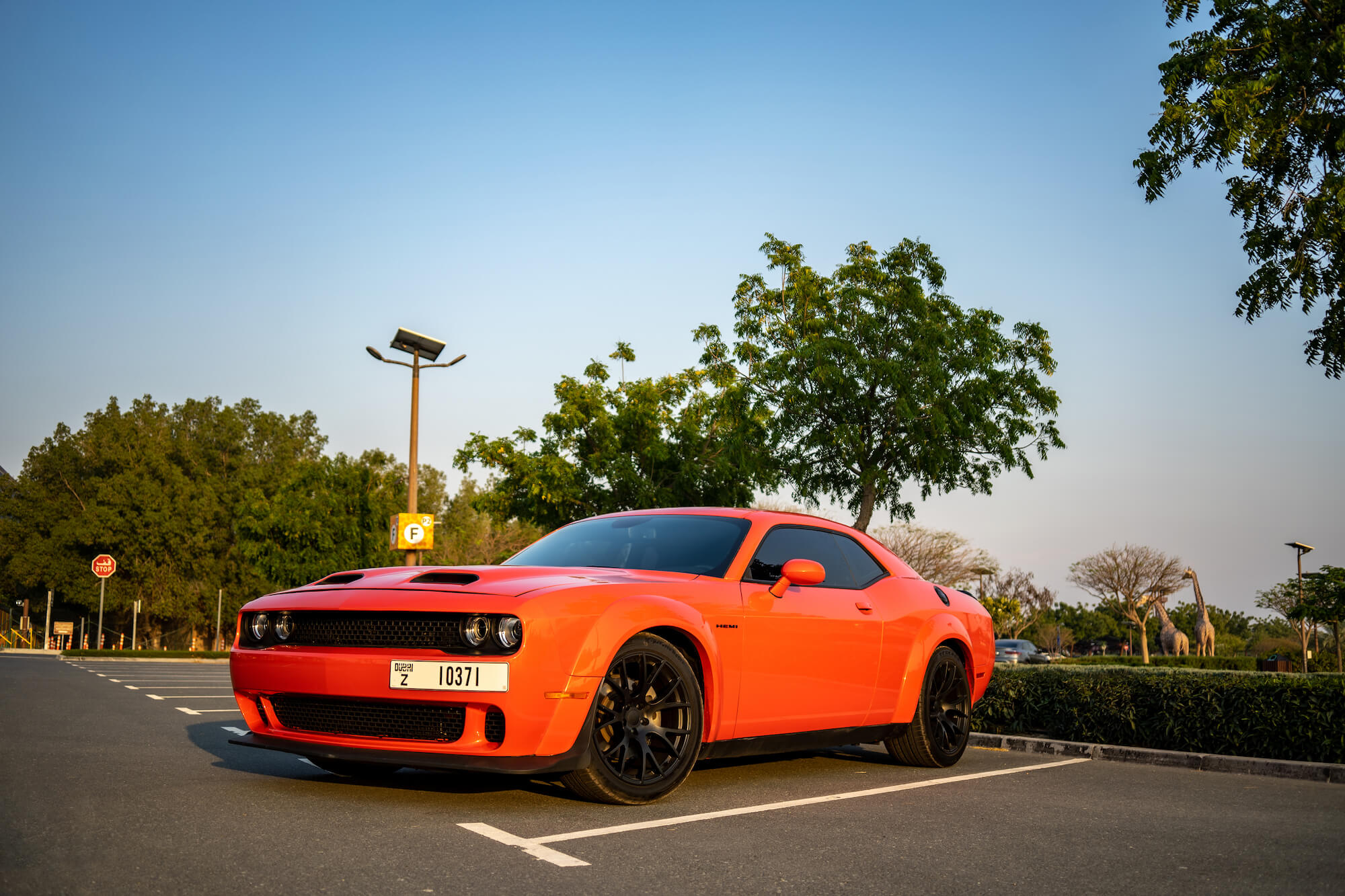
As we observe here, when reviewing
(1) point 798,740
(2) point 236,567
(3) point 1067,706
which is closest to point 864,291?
(3) point 1067,706

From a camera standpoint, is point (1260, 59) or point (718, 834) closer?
point (718, 834)

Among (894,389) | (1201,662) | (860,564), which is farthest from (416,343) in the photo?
(1201,662)

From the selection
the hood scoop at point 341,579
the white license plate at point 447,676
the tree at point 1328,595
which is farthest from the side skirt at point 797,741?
the tree at point 1328,595

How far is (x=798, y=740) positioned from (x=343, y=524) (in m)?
46.1

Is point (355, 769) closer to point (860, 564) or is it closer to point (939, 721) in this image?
point (860, 564)

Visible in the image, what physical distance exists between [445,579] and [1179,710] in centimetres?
601

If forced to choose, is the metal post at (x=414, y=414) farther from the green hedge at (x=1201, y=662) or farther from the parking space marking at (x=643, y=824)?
the green hedge at (x=1201, y=662)

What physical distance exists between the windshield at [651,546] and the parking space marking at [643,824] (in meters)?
1.24

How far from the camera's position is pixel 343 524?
49.6 meters

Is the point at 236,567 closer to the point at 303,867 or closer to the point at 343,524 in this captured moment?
the point at 343,524

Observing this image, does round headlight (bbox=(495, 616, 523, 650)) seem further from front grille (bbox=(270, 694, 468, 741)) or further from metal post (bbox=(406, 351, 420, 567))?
metal post (bbox=(406, 351, 420, 567))

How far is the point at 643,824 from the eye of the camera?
4.76m

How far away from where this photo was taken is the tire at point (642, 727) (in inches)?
201

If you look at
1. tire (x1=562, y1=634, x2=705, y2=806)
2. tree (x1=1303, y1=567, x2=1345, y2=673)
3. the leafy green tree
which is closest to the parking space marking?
tire (x1=562, y1=634, x2=705, y2=806)
